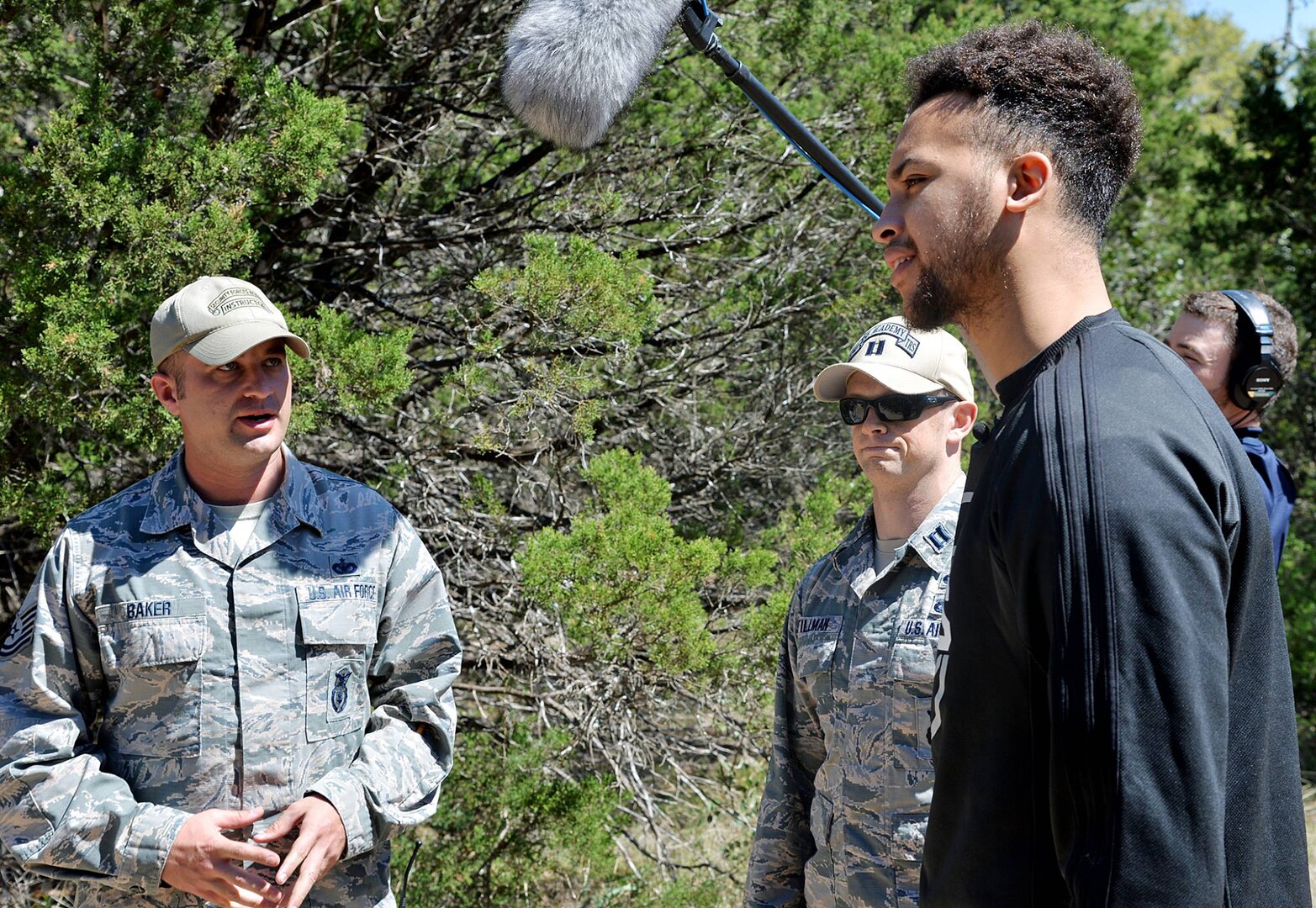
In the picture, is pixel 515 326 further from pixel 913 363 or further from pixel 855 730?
pixel 855 730

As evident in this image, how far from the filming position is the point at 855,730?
2.35m

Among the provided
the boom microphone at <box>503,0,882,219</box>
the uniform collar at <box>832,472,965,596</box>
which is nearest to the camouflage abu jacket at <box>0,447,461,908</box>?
the uniform collar at <box>832,472,965,596</box>

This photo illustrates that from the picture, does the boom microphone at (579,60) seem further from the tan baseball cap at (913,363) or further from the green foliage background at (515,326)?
the green foliage background at (515,326)

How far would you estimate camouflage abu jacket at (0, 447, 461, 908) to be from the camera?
232cm

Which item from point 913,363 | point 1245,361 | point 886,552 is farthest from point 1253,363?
point 886,552

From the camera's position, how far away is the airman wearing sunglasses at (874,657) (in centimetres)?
227

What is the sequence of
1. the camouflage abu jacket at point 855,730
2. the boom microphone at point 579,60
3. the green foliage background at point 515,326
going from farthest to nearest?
the green foliage background at point 515,326 → the camouflage abu jacket at point 855,730 → the boom microphone at point 579,60

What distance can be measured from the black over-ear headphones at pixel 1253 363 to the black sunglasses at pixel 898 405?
4.80 ft

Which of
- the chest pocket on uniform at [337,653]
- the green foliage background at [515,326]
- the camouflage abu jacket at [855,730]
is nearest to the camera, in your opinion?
the camouflage abu jacket at [855,730]

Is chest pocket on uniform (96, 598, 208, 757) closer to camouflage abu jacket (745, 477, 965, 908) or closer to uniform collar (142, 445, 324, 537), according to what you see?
uniform collar (142, 445, 324, 537)

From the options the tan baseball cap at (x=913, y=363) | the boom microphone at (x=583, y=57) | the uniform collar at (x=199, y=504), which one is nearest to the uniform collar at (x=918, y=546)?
the tan baseball cap at (x=913, y=363)

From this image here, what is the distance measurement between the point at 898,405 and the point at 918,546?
34 cm

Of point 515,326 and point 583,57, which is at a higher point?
point 583,57

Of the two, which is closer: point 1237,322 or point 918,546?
point 918,546
